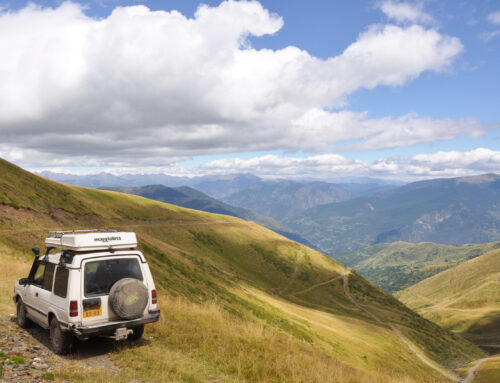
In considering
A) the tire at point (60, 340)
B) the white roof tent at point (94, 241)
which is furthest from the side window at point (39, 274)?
the tire at point (60, 340)

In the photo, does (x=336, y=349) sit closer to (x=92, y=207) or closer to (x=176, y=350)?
(x=176, y=350)

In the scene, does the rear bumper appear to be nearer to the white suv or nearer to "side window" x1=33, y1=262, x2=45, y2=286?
the white suv

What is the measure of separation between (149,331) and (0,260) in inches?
734

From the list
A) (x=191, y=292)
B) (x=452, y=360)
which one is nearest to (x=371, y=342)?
(x=191, y=292)

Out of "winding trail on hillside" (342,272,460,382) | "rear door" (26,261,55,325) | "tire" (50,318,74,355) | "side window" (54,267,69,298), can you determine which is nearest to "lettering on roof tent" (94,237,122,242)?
"side window" (54,267,69,298)

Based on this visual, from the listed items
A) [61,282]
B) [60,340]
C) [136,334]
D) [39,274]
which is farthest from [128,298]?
[39,274]

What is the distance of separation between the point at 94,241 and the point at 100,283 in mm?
1500

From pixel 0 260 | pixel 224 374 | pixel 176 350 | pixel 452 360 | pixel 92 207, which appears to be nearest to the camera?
pixel 224 374

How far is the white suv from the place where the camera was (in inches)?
412

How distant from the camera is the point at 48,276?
12.0 m

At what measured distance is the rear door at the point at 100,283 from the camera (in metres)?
10.5

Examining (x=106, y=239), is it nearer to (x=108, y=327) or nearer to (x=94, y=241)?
(x=94, y=241)

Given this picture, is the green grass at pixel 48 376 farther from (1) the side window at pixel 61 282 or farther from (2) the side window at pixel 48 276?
(2) the side window at pixel 48 276

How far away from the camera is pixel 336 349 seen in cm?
5084
